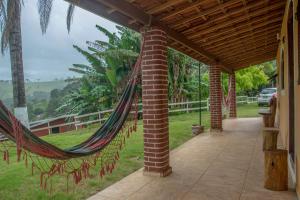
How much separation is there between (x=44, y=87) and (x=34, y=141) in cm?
1016

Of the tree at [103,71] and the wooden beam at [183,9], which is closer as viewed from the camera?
the wooden beam at [183,9]

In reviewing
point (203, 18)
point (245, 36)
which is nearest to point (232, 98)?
point (245, 36)

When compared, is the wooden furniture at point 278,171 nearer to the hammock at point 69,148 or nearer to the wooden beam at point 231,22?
the hammock at point 69,148

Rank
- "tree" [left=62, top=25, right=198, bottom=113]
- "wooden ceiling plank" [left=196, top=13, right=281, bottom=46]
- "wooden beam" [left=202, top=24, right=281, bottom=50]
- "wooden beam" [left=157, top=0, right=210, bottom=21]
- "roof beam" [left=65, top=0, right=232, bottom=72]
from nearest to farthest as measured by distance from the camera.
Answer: "roof beam" [left=65, top=0, right=232, bottom=72] → "wooden beam" [left=157, top=0, right=210, bottom=21] → "wooden ceiling plank" [left=196, top=13, right=281, bottom=46] → "wooden beam" [left=202, top=24, right=281, bottom=50] → "tree" [left=62, top=25, right=198, bottom=113]

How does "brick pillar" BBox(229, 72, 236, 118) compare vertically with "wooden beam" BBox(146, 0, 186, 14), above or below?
below

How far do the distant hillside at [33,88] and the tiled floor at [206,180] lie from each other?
2856mm

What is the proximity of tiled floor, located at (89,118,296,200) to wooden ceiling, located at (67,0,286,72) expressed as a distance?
2334mm

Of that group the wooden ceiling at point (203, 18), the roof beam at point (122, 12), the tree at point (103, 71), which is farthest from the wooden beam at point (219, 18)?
the tree at point (103, 71)

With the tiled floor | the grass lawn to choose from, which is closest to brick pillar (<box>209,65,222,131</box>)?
the tiled floor

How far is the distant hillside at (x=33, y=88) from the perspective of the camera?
815cm

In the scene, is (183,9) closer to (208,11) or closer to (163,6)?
(163,6)

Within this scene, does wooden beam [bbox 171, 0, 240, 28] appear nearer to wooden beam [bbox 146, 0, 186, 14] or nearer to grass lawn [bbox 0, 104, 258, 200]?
wooden beam [bbox 146, 0, 186, 14]

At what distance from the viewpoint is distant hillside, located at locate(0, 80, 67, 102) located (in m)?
8.15

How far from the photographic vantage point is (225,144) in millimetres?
7309
